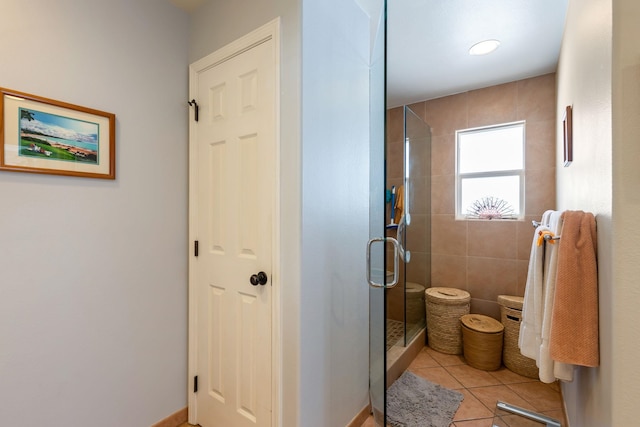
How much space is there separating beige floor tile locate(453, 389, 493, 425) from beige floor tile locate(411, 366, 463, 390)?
0.49 ft

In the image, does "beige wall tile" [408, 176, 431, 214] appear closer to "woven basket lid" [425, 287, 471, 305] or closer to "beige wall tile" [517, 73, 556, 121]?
"woven basket lid" [425, 287, 471, 305]

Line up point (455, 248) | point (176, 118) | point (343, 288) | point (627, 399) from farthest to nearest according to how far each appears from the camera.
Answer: point (455, 248) → point (176, 118) → point (343, 288) → point (627, 399)

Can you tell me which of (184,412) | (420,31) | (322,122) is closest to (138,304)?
(184,412)

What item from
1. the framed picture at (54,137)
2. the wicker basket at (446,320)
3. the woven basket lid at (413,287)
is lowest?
the wicker basket at (446,320)

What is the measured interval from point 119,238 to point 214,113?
34.3 inches

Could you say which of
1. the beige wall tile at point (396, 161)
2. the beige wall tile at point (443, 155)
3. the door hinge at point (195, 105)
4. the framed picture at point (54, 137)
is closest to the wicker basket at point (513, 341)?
the beige wall tile at point (443, 155)

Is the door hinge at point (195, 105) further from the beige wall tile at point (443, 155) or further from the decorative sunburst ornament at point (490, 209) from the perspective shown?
the decorative sunburst ornament at point (490, 209)

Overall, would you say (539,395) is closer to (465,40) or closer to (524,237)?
(524,237)

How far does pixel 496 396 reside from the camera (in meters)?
2.08

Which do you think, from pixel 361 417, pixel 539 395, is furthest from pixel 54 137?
pixel 539 395

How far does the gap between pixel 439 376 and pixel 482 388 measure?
1.01 ft

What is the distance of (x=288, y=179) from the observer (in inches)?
52.6

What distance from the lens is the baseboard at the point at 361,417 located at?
5.51 ft

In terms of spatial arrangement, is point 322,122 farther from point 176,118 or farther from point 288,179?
point 176,118
